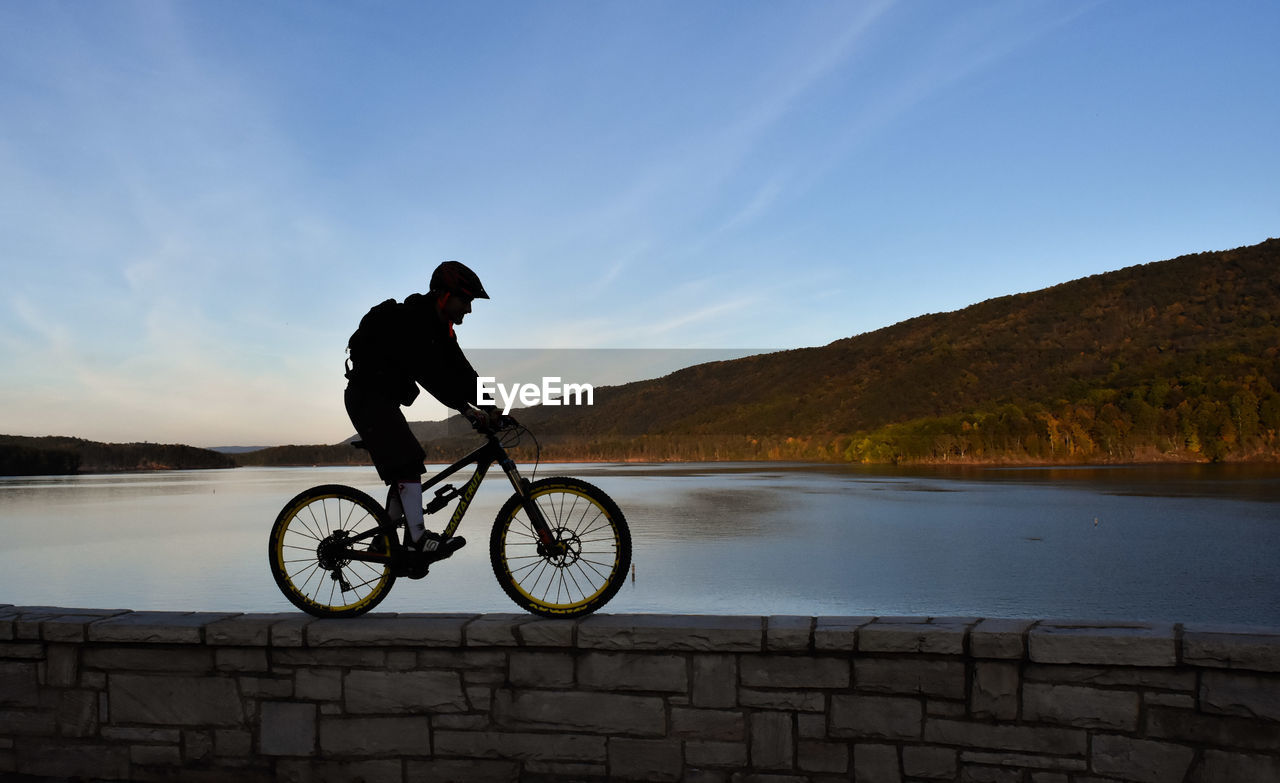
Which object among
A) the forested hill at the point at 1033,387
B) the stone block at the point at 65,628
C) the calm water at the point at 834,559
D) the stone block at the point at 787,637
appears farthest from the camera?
the forested hill at the point at 1033,387

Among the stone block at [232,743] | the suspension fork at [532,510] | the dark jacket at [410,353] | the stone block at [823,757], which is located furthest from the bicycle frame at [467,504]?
the stone block at [823,757]

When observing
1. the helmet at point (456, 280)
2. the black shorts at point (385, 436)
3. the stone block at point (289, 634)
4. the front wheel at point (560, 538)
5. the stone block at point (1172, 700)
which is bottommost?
the stone block at point (1172, 700)

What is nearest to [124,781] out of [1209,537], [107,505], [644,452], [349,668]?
[349,668]

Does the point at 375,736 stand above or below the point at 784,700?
below

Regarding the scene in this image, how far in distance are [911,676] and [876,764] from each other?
0.45m

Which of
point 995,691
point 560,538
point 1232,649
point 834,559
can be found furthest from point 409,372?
point 834,559

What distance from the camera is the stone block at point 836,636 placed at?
4.34 m

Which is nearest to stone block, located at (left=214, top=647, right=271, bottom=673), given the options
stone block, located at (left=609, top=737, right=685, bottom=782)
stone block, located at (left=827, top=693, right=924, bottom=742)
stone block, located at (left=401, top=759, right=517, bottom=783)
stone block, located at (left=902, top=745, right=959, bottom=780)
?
stone block, located at (left=401, top=759, right=517, bottom=783)

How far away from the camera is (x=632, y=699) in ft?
15.1

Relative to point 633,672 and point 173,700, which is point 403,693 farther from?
point 173,700

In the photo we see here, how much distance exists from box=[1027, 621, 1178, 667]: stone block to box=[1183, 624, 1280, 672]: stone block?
0.07 meters

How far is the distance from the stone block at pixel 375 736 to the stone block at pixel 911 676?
2.18 metres

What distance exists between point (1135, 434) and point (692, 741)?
90616 millimetres

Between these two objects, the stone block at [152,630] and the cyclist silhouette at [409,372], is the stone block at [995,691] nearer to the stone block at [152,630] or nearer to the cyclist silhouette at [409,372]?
the cyclist silhouette at [409,372]
